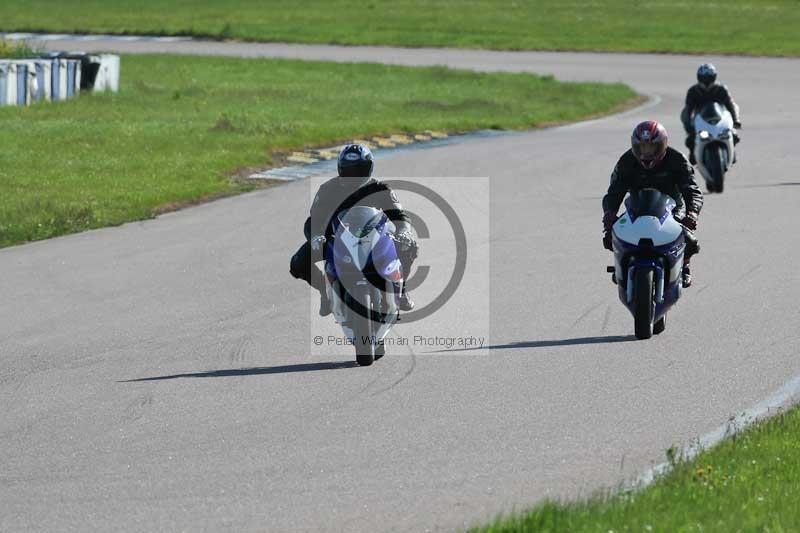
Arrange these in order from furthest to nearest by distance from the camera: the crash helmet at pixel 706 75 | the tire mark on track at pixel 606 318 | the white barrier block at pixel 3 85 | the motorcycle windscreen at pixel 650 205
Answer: the white barrier block at pixel 3 85 → the crash helmet at pixel 706 75 → the tire mark on track at pixel 606 318 → the motorcycle windscreen at pixel 650 205

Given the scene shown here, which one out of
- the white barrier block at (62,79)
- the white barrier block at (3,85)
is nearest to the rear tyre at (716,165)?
the white barrier block at (3,85)

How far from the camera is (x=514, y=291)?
13641 millimetres

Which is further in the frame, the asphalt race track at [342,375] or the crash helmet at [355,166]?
the crash helmet at [355,166]

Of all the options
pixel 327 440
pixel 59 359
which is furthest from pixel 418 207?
pixel 327 440

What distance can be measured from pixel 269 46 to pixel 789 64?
1632 centimetres

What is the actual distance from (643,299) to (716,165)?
9.38 meters

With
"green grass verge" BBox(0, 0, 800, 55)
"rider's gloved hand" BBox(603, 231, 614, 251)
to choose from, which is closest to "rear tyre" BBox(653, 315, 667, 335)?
"rider's gloved hand" BBox(603, 231, 614, 251)

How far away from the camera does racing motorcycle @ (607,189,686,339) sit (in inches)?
454

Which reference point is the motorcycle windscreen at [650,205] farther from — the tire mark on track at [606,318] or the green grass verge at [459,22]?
the green grass verge at [459,22]

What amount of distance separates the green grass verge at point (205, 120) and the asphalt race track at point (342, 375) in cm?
158

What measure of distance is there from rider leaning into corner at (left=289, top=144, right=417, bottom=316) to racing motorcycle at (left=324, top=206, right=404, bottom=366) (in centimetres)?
8

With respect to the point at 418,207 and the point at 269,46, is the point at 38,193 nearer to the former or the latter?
the point at 418,207

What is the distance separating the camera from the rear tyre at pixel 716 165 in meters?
20.4

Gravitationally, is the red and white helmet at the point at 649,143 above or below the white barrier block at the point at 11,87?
above
